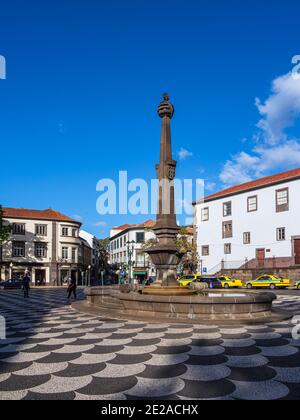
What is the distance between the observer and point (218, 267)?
44312mm

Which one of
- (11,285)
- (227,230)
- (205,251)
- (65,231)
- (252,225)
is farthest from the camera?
(65,231)

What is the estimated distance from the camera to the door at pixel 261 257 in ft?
129

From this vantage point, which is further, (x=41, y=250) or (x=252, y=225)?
(x=41, y=250)

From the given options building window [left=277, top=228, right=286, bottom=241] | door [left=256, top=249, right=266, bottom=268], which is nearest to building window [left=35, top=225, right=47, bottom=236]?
door [left=256, top=249, right=266, bottom=268]

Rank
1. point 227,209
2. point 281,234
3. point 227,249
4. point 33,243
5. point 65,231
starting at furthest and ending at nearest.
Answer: point 65,231 < point 33,243 < point 227,209 < point 227,249 < point 281,234

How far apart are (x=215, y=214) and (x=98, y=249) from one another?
57641 mm

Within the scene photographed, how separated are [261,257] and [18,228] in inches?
1278

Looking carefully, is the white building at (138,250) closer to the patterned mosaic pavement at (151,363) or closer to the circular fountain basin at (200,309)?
the circular fountain basin at (200,309)

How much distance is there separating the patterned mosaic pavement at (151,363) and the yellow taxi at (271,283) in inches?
1011

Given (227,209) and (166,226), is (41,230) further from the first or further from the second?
(166,226)

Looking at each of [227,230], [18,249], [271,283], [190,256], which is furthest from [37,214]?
[271,283]

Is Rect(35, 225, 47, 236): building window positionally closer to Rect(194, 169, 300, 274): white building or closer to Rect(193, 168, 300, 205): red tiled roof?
Rect(194, 169, 300, 274): white building

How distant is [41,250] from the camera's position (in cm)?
5062

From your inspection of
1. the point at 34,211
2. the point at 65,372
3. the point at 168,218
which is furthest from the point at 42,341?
the point at 34,211
